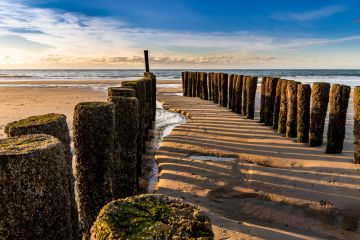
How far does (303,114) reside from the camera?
784cm

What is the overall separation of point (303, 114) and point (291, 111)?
53 cm

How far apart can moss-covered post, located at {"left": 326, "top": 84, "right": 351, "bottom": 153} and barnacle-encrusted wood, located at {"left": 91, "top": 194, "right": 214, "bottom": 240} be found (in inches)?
237

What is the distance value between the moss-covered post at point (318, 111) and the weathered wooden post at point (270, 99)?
2019 millimetres

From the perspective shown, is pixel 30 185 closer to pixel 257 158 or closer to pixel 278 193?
pixel 278 193

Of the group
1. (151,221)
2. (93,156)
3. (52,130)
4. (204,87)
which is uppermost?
(52,130)

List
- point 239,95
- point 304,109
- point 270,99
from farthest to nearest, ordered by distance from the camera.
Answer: point 239,95 → point 270,99 → point 304,109

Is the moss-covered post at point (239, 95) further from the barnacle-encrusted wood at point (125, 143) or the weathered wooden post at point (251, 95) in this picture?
the barnacle-encrusted wood at point (125, 143)

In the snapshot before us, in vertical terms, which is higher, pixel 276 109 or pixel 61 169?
pixel 61 169

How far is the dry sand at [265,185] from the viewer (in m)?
4.38

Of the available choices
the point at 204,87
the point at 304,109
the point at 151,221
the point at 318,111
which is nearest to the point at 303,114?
the point at 304,109

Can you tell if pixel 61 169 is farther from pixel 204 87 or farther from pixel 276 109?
pixel 204 87

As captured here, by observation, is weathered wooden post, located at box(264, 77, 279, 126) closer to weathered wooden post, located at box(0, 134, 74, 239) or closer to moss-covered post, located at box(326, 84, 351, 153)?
moss-covered post, located at box(326, 84, 351, 153)

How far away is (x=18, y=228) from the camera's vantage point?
6.84 ft

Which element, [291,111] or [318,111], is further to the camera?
[291,111]
